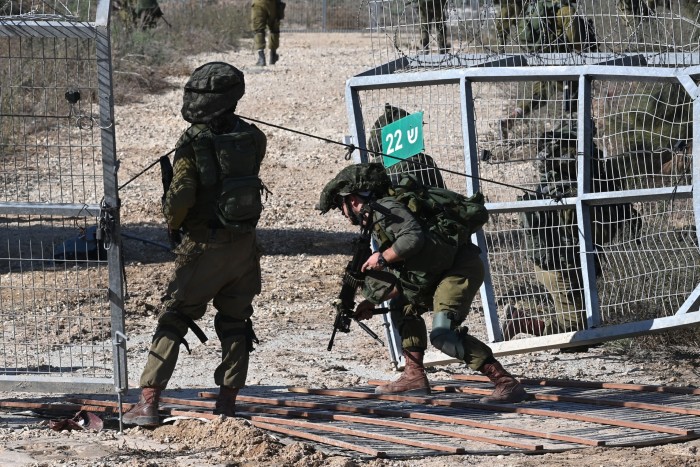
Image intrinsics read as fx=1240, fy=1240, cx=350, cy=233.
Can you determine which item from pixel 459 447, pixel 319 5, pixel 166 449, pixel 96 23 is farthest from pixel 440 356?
pixel 319 5

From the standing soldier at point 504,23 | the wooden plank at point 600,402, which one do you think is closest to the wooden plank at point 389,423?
the wooden plank at point 600,402

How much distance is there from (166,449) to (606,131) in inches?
→ 137

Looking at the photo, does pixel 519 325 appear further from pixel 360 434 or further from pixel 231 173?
pixel 231 173

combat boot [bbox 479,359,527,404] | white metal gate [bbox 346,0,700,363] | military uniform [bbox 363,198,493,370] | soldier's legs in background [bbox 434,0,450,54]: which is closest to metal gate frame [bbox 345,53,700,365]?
white metal gate [bbox 346,0,700,363]

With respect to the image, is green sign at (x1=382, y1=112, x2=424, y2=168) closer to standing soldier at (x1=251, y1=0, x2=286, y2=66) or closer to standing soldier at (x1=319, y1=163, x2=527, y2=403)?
standing soldier at (x1=319, y1=163, x2=527, y2=403)

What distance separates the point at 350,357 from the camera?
8.12 m

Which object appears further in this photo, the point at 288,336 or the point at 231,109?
A: the point at 288,336

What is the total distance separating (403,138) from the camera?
717 centimetres

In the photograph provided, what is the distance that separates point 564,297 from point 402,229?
180cm

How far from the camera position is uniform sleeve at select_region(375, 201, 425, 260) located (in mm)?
6188

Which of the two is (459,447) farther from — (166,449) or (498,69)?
(498,69)

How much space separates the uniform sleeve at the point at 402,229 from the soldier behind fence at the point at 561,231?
1.17m

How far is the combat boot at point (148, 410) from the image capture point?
6.02m

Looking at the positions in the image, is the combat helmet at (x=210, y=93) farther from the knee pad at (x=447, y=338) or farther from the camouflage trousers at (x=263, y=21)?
the camouflage trousers at (x=263, y=21)
